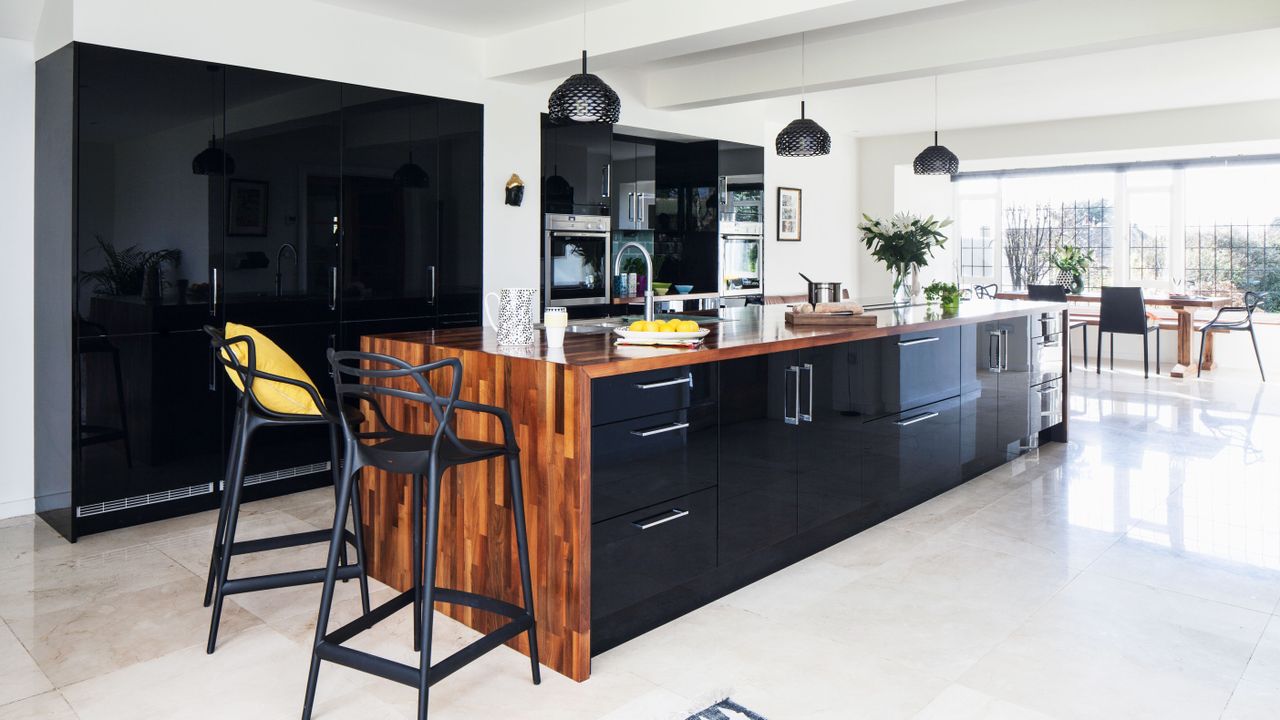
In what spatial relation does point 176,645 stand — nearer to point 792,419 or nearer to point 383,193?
point 792,419

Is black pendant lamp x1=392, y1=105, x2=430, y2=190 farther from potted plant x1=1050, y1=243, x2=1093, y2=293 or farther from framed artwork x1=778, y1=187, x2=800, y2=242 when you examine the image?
potted plant x1=1050, y1=243, x2=1093, y2=293

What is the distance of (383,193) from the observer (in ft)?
15.6

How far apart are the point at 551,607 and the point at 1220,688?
182 centimetres

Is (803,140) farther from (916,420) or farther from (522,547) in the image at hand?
Result: (522,547)

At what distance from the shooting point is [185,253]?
4.00 meters

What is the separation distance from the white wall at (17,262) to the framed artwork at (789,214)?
6.38 meters

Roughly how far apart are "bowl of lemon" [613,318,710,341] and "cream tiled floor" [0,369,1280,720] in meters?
0.91

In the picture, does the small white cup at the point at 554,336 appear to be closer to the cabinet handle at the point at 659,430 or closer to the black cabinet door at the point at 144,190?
the cabinet handle at the point at 659,430

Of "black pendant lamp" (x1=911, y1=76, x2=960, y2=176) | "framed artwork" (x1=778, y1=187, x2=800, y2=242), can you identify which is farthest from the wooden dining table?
"black pendant lamp" (x1=911, y1=76, x2=960, y2=176)

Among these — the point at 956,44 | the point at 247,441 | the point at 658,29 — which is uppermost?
the point at 956,44

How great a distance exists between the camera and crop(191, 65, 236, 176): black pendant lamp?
4047mm

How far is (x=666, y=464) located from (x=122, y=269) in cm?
264

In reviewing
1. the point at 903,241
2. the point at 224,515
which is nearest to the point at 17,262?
the point at 224,515

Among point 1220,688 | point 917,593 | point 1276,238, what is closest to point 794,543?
point 917,593
